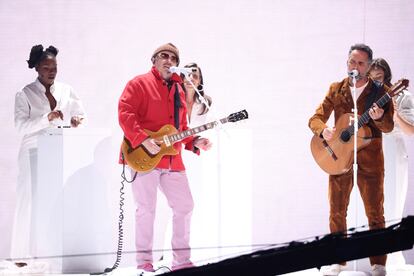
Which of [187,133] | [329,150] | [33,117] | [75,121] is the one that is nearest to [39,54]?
[33,117]

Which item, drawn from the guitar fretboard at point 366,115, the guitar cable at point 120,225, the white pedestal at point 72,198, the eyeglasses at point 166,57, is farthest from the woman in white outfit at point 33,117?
the guitar fretboard at point 366,115

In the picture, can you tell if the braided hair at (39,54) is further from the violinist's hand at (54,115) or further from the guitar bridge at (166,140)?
the guitar bridge at (166,140)

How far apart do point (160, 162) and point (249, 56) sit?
1.38 metres

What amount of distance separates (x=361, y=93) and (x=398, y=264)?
153cm

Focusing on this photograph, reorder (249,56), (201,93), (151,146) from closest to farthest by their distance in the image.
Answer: (151,146)
(201,93)
(249,56)

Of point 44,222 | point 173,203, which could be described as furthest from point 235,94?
point 44,222

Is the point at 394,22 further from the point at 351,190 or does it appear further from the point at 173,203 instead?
the point at 173,203

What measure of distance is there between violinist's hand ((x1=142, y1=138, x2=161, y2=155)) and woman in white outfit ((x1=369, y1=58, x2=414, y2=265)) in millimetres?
1907

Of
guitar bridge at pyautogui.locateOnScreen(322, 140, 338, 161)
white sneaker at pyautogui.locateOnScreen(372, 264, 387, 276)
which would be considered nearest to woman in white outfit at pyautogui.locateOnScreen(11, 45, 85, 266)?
guitar bridge at pyautogui.locateOnScreen(322, 140, 338, 161)

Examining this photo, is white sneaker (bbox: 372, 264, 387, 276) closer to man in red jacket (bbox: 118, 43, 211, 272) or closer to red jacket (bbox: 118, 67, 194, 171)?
man in red jacket (bbox: 118, 43, 211, 272)

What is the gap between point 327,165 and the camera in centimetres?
545

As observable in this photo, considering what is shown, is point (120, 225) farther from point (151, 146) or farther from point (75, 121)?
point (75, 121)

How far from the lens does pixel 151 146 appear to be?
16.7 ft

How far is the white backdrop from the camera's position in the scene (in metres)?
5.75
